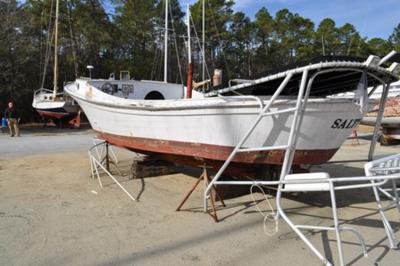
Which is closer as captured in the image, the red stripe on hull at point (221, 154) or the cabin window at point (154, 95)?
the red stripe on hull at point (221, 154)

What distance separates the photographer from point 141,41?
124ft

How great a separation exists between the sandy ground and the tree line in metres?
10.9

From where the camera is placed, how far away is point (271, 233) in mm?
5023

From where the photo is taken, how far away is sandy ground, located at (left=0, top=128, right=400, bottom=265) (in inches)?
168

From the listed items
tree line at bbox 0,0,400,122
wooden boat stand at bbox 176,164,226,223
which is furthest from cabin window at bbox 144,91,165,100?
tree line at bbox 0,0,400,122

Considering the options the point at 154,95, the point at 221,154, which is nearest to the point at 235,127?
the point at 221,154

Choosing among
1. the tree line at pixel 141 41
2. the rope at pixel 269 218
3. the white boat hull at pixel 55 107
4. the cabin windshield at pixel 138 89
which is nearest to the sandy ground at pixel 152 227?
the rope at pixel 269 218

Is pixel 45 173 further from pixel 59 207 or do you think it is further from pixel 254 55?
pixel 254 55

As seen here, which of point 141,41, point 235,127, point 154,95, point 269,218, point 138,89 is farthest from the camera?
point 141,41

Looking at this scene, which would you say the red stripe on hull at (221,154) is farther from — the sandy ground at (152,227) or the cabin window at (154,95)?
the cabin window at (154,95)

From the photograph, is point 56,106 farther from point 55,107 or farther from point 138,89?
point 138,89

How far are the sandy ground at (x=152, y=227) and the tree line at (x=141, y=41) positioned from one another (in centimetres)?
1091

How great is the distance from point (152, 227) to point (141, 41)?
3436 cm

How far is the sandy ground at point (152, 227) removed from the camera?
426 centimetres
